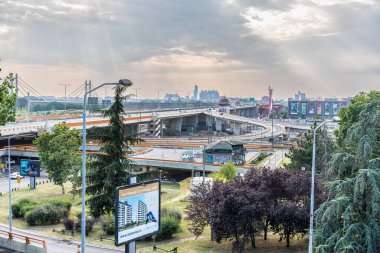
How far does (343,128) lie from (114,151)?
100 feet

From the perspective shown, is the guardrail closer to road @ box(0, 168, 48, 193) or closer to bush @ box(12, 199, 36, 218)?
bush @ box(12, 199, 36, 218)

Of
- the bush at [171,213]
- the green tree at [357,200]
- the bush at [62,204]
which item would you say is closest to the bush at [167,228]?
the bush at [171,213]

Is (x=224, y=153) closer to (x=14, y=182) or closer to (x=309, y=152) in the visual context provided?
(x=309, y=152)

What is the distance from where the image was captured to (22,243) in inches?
1131

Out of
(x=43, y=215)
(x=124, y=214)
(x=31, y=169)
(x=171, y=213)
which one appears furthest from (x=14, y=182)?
(x=124, y=214)

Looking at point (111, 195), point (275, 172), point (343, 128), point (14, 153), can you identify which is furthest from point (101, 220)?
point (14, 153)

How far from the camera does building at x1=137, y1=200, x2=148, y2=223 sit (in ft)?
67.8

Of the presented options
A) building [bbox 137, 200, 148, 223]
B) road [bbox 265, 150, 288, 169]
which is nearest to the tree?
building [bbox 137, 200, 148, 223]

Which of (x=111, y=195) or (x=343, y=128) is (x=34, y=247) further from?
(x=343, y=128)

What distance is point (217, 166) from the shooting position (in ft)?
220

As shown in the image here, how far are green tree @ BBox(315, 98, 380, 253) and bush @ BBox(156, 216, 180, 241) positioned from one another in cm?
1383

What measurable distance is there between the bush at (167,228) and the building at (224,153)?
33.7 meters

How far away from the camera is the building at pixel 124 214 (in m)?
19.6

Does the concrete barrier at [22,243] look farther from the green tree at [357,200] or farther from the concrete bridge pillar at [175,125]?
the concrete bridge pillar at [175,125]
